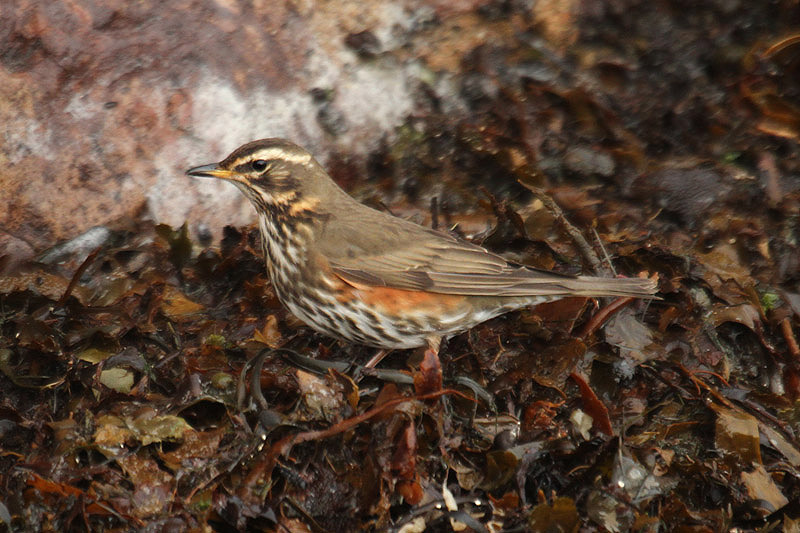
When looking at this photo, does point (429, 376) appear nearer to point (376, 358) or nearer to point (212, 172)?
point (376, 358)

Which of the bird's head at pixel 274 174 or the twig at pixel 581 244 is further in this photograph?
the twig at pixel 581 244

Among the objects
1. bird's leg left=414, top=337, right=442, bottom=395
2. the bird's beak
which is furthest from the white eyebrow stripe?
bird's leg left=414, top=337, right=442, bottom=395

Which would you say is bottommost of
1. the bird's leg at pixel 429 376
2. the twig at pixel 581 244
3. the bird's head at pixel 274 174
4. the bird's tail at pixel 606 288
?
the twig at pixel 581 244

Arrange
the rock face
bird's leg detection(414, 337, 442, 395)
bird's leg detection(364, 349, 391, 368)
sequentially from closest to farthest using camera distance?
bird's leg detection(414, 337, 442, 395)
bird's leg detection(364, 349, 391, 368)
the rock face

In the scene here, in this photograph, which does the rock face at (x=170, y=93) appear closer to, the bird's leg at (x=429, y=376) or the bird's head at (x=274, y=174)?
the bird's head at (x=274, y=174)

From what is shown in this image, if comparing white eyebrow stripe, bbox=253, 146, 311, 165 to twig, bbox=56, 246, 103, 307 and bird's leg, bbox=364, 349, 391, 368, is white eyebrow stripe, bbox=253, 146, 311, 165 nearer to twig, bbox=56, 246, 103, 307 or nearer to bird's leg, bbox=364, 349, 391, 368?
twig, bbox=56, 246, 103, 307

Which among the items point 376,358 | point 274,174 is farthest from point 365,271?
point 274,174

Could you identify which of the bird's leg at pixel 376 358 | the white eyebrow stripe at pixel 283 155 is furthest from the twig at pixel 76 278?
the bird's leg at pixel 376 358

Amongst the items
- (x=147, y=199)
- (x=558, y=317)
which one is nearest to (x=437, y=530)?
(x=558, y=317)
